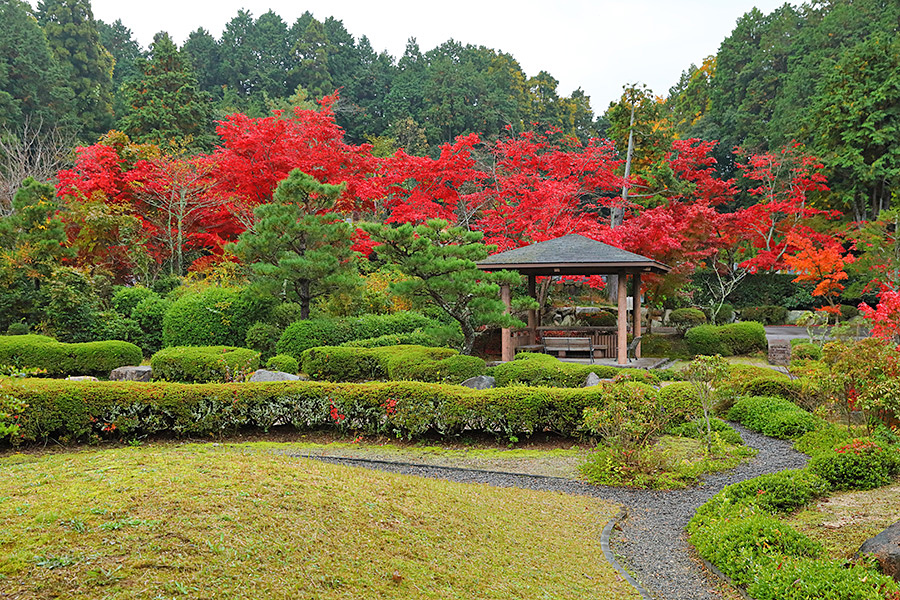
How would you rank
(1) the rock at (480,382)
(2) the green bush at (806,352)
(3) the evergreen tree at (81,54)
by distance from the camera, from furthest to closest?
(3) the evergreen tree at (81,54) → (2) the green bush at (806,352) → (1) the rock at (480,382)

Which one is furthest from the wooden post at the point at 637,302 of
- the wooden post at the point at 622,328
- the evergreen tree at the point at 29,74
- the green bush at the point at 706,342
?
the evergreen tree at the point at 29,74

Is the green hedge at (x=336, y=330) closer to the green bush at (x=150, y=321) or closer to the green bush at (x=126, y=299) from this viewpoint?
the green bush at (x=150, y=321)

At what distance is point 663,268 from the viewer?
13352 mm

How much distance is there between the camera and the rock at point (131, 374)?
11.4 meters

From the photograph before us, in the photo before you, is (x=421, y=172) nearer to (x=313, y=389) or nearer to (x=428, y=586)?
(x=313, y=389)

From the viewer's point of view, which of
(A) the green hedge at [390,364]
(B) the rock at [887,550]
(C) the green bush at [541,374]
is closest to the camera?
(B) the rock at [887,550]

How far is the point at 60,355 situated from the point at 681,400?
1131 centimetres

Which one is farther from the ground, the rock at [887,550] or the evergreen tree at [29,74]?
the evergreen tree at [29,74]

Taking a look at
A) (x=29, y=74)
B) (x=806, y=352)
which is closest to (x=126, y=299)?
(x=806, y=352)

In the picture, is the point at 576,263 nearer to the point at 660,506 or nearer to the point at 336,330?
the point at 336,330

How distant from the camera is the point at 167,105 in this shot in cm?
2239

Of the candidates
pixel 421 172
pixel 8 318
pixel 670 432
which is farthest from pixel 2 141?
pixel 670 432

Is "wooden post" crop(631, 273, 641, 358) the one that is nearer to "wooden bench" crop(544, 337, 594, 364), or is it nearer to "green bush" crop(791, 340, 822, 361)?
"wooden bench" crop(544, 337, 594, 364)

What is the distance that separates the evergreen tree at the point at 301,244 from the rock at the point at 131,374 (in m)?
2.83
